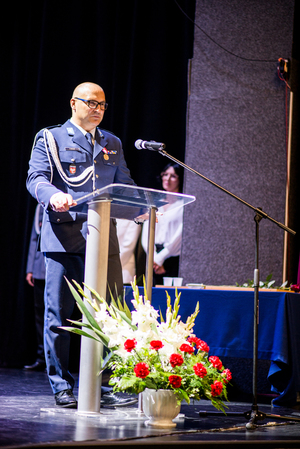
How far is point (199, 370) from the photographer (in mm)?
2281

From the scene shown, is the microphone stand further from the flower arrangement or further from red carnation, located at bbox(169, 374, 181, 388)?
red carnation, located at bbox(169, 374, 181, 388)

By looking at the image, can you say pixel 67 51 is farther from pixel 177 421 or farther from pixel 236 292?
pixel 177 421

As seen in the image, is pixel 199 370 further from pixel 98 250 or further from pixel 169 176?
pixel 169 176

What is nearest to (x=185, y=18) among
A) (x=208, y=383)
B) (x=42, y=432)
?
(x=208, y=383)

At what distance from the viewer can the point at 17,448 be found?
1746 mm

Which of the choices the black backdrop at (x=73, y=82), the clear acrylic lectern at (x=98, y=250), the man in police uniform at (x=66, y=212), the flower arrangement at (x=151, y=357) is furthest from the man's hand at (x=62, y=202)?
the black backdrop at (x=73, y=82)

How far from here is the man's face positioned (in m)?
2.78

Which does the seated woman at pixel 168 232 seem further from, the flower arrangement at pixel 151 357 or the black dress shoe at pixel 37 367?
the flower arrangement at pixel 151 357

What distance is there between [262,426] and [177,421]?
358 mm

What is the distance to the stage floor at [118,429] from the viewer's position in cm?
192

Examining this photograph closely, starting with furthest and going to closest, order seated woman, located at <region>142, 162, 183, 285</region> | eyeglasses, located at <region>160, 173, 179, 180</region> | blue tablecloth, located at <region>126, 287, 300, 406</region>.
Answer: eyeglasses, located at <region>160, 173, 179, 180</region>, seated woman, located at <region>142, 162, 183, 285</region>, blue tablecloth, located at <region>126, 287, 300, 406</region>

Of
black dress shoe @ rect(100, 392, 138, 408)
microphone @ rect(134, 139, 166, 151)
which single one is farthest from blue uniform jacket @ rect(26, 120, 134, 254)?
black dress shoe @ rect(100, 392, 138, 408)

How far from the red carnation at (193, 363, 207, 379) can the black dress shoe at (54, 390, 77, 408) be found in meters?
0.63

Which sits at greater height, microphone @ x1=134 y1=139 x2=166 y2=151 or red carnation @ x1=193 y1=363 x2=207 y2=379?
microphone @ x1=134 y1=139 x2=166 y2=151
